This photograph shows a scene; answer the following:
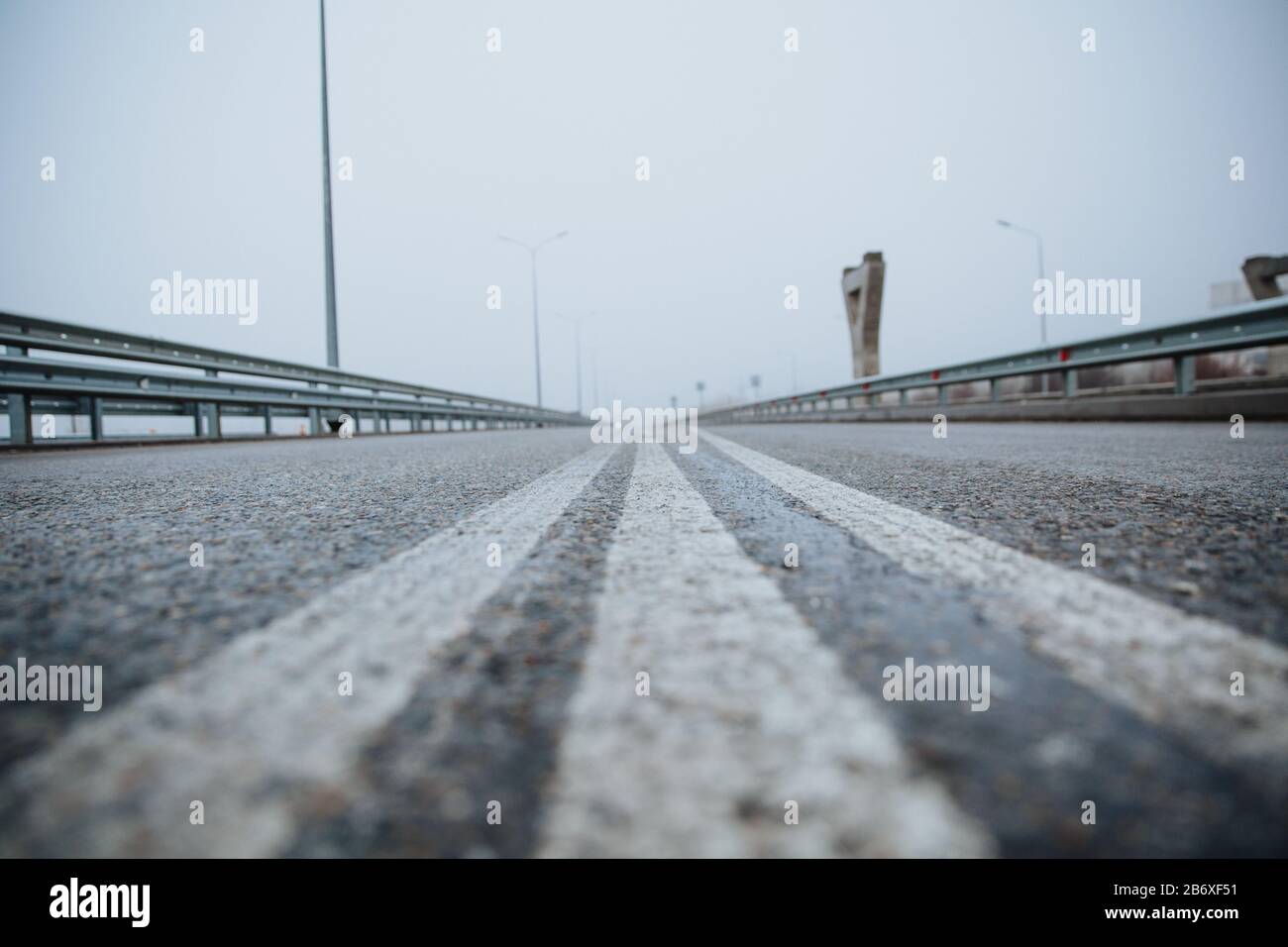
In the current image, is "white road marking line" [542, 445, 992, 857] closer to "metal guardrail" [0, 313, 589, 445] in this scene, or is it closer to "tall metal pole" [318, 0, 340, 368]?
"metal guardrail" [0, 313, 589, 445]

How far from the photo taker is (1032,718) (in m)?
0.96

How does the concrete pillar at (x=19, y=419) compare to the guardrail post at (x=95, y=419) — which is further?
the guardrail post at (x=95, y=419)

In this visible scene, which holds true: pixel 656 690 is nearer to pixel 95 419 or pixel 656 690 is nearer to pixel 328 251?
pixel 95 419

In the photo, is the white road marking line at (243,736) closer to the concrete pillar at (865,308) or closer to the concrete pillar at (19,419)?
the concrete pillar at (19,419)

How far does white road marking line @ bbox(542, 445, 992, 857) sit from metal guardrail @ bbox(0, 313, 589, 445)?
8.33 metres

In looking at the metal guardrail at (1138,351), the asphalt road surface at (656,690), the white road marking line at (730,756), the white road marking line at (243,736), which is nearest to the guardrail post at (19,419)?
the asphalt road surface at (656,690)

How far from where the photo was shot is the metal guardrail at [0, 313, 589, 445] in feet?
23.4

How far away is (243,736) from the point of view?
0.92 m

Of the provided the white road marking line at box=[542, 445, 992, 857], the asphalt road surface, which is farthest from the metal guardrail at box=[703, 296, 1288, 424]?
the white road marking line at box=[542, 445, 992, 857]

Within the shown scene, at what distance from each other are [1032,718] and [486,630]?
3.04 ft

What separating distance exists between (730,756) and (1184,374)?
1078cm

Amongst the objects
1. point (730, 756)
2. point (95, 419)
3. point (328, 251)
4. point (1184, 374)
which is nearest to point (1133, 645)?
point (730, 756)

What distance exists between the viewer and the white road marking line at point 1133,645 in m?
0.95
